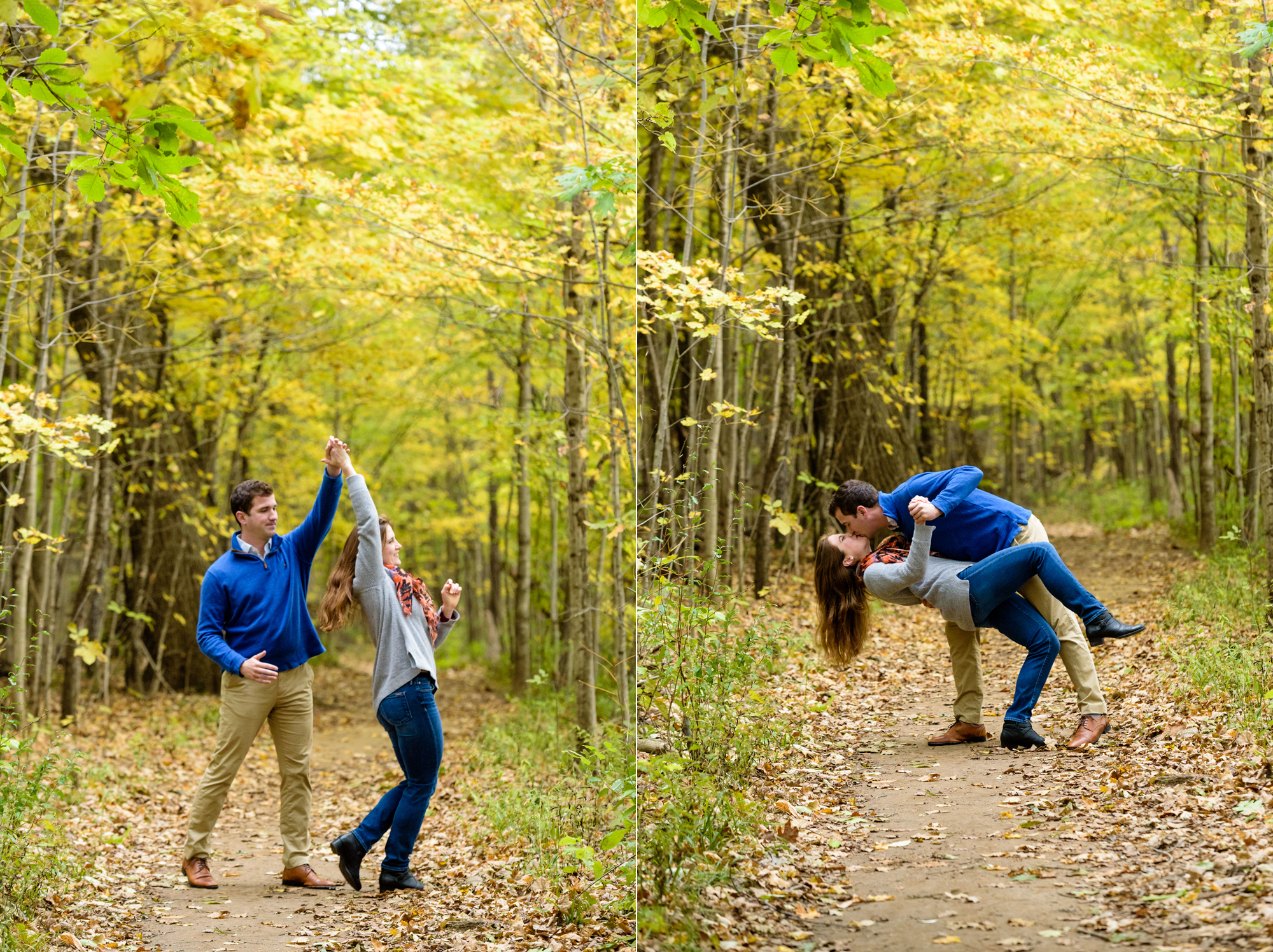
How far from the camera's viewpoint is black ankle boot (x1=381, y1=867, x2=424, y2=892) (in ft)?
13.7

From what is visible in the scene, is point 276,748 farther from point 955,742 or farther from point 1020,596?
point 1020,596

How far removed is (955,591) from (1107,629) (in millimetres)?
508

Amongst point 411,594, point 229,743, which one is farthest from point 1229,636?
point 229,743

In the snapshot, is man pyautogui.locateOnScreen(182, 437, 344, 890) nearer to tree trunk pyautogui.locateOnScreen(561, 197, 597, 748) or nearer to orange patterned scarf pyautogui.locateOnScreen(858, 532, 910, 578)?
orange patterned scarf pyautogui.locateOnScreen(858, 532, 910, 578)

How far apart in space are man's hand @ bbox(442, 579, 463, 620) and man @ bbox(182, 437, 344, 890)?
2.17 feet

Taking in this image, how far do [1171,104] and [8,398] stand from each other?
6.53 m

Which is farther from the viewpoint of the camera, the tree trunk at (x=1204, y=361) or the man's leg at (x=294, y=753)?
the tree trunk at (x=1204, y=361)

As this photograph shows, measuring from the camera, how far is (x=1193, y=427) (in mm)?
8055

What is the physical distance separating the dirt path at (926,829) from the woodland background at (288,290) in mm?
2221

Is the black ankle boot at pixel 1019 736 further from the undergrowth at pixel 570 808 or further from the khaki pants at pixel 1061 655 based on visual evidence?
the undergrowth at pixel 570 808

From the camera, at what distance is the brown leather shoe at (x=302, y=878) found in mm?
4328

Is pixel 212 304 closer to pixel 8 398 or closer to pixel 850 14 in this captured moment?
pixel 8 398

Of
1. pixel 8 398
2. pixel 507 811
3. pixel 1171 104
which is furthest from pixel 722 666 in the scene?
pixel 8 398

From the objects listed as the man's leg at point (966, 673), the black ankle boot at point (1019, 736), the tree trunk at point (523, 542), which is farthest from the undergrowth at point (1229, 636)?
the tree trunk at point (523, 542)
